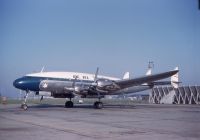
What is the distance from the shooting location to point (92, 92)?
29.7m

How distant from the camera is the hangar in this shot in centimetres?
6234

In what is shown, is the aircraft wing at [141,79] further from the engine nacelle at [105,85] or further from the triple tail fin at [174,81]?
the triple tail fin at [174,81]

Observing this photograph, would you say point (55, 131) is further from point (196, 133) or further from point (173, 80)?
point (173, 80)

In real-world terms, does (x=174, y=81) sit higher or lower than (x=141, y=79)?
higher

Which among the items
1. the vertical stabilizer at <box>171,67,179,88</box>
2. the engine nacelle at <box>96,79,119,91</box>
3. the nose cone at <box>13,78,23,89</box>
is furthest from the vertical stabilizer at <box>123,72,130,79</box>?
the nose cone at <box>13,78,23,89</box>

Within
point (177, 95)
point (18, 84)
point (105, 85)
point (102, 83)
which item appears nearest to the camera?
point (18, 84)

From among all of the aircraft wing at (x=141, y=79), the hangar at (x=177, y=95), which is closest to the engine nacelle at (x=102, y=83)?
the aircraft wing at (x=141, y=79)

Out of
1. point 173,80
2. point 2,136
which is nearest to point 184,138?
point 2,136

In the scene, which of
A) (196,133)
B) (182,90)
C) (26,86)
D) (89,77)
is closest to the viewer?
(196,133)

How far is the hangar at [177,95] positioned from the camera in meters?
62.3

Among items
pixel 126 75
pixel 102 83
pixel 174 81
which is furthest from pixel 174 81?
pixel 102 83

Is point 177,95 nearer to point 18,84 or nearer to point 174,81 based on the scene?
point 174,81

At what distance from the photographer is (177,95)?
2589 inches

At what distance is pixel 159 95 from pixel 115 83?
142ft
